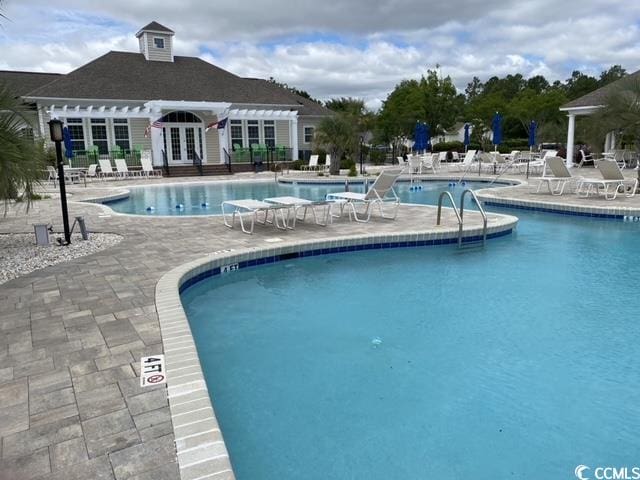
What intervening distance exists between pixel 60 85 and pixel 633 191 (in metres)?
24.3

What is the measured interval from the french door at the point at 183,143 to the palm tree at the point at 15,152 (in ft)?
63.1

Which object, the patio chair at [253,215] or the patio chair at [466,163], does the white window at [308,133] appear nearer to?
the patio chair at [466,163]

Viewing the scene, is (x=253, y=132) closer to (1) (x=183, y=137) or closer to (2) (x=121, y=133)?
(1) (x=183, y=137)

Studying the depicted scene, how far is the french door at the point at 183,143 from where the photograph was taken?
25.4 metres

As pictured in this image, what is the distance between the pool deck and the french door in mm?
19173

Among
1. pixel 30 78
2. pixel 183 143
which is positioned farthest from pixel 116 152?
pixel 30 78

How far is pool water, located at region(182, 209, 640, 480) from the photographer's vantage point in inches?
118

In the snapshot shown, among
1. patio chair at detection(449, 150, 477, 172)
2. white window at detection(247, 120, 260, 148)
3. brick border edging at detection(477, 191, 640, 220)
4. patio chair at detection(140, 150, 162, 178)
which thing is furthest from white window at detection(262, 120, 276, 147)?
brick border edging at detection(477, 191, 640, 220)

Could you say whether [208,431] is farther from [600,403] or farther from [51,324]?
[600,403]

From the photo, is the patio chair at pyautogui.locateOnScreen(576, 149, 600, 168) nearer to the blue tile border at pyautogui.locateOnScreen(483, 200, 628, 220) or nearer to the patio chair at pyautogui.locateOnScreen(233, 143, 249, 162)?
the blue tile border at pyautogui.locateOnScreen(483, 200, 628, 220)

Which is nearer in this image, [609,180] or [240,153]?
[609,180]

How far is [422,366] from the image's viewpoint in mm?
4113

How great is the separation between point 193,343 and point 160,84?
2550 centimetres

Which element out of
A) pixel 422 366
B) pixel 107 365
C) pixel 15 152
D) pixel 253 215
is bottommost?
pixel 422 366
